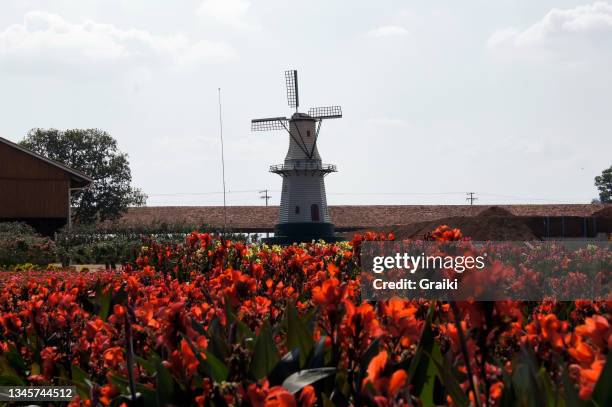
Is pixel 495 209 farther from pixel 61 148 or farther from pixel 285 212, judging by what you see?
pixel 61 148

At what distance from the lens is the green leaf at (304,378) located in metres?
2.31

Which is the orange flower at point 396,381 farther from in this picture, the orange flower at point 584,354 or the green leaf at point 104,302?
the green leaf at point 104,302

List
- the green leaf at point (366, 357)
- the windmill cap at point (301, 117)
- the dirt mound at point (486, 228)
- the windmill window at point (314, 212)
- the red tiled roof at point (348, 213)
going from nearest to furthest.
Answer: the green leaf at point (366, 357) → the dirt mound at point (486, 228) → the windmill window at point (314, 212) → the windmill cap at point (301, 117) → the red tiled roof at point (348, 213)

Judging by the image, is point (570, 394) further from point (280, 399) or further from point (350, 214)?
point (350, 214)

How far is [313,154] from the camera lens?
52.7 meters

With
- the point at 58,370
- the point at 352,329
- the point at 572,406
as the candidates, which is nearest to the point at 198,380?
the point at 352,329

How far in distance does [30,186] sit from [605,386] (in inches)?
1986

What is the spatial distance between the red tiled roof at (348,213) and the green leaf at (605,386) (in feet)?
199

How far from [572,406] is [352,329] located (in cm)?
84

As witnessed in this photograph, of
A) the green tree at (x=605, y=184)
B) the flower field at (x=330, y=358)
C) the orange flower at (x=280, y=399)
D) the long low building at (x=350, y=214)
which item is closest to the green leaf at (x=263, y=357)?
the flower field at (x=330, y=358)

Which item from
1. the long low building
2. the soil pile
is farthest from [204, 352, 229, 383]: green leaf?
the long low building

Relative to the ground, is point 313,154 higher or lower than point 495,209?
higher

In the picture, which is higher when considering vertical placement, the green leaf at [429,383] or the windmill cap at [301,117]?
the windmill cap at [301,117]

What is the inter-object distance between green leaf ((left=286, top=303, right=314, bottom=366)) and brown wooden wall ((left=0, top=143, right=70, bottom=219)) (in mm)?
48614
